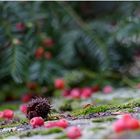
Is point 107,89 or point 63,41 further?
point 63,41

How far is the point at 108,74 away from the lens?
3008 millimetres

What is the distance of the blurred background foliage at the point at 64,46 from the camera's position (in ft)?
9.15

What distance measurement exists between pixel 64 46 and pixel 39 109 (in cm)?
144

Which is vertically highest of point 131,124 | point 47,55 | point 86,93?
point 47,55

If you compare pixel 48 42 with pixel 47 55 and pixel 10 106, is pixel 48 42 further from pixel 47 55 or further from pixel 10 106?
pixel 10 106

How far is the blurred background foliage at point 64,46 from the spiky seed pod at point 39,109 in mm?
942

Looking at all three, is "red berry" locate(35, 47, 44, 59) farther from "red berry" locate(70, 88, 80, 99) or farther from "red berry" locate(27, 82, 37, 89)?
"red berry" locate(70, 88, 80, 99)

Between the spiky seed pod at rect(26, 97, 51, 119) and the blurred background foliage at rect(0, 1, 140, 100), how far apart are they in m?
0.94

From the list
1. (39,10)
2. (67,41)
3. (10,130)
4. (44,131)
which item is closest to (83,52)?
(67,41)

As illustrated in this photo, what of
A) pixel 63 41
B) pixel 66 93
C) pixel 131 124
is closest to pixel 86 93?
pixel 66 93

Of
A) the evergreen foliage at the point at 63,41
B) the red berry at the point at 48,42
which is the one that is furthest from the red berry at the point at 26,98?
the red berry at the point at 48,42

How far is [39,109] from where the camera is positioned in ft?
5.55

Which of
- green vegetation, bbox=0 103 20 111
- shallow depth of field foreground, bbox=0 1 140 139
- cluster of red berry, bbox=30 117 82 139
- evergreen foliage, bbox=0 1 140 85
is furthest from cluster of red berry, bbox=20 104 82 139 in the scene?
green vegetation, bbox=0 103 20 111

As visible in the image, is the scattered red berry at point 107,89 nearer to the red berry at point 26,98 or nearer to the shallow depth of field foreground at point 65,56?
the shallow depth of field foreground at point 65,56
